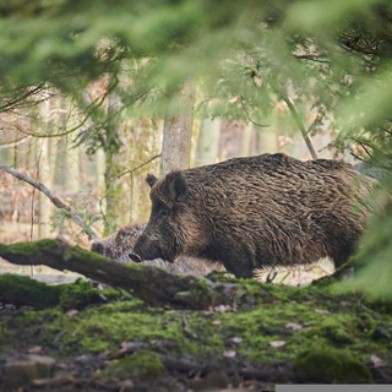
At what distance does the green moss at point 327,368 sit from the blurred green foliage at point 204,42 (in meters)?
0.44

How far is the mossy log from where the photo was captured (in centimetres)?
530

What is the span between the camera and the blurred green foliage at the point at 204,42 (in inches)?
171

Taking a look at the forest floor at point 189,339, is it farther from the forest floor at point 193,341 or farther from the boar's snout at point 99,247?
the boar's snout at point 99,247

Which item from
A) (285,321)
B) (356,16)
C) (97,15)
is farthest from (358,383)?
(97,15)

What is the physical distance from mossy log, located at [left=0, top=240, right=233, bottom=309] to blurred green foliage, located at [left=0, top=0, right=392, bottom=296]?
0.90m

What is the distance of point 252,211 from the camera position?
7.30 metres

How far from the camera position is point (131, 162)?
1129cm

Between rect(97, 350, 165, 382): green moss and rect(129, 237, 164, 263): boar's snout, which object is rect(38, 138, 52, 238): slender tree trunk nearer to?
rect(129, 237, 164, 263): boar's snout

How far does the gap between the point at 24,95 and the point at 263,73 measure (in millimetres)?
1865

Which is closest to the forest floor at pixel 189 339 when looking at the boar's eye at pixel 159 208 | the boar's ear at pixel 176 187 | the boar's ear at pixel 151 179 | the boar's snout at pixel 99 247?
the boar's ear at pixel 176 187

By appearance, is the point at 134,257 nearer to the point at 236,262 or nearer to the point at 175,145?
the point at 236,262

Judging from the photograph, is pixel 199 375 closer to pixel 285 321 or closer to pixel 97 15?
pixel 285 321

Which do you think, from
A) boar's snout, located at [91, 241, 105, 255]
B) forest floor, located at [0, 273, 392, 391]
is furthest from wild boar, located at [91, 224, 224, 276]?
forest floor, located at [0, 273, 392, 391]

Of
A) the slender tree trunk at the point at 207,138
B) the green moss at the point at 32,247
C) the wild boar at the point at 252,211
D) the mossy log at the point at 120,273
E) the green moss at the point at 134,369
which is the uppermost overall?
the slender tree trunk at the point at 207,138
